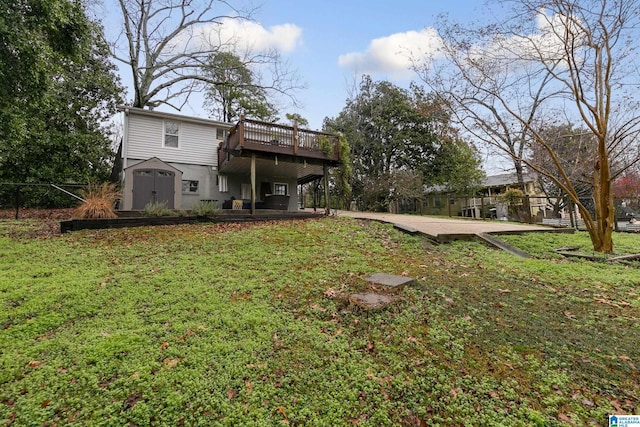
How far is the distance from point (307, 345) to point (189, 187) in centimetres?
1257

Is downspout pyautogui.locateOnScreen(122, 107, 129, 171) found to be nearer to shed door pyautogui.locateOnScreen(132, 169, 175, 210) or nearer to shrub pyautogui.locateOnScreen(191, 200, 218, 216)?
shed door pyautogui.locateOnScreen(132, 169, 175, 210)

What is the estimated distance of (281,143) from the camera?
11.1 metres

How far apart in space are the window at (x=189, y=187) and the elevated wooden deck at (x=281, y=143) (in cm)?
231

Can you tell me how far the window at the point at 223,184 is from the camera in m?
14.0

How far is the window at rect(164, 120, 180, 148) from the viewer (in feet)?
42.7

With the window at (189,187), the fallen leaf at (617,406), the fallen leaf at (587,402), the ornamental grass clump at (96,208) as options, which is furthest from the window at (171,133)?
the fallen leaf at (617,406)

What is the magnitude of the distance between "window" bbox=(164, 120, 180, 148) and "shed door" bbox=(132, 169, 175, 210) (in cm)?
216

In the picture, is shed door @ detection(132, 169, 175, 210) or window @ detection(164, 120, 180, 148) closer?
shed door @ detection(132, 169, 175, 210)

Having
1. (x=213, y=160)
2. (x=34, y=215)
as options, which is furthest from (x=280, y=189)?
(x=34, y=215)

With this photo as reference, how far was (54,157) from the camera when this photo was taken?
14.8m

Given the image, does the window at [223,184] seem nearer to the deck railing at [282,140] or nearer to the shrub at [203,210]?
the deck railing at [282,140]

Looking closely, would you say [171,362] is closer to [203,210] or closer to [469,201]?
[203,210]

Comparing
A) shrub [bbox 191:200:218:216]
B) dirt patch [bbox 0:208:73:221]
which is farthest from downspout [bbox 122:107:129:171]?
shrub [bbox 191:200:218:216]

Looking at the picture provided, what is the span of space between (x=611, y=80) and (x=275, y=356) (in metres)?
9.00
